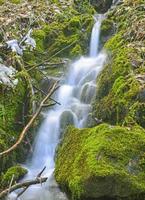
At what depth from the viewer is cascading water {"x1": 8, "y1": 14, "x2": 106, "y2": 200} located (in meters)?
5.48

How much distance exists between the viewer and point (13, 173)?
19.0 ft

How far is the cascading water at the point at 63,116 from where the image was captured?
5.48 m

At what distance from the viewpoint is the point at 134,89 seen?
664cm

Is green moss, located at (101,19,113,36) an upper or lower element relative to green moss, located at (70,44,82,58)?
upper

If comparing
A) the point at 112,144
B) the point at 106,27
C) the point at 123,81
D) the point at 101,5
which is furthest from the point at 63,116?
the point at 101,5

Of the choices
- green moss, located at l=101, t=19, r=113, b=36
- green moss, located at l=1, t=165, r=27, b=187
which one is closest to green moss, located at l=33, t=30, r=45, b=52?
green moss, located at l=101, t=19, r=113, b=36

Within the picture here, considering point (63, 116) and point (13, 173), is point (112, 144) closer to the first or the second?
point (13, 173)

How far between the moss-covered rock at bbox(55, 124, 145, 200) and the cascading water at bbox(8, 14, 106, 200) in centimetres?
41

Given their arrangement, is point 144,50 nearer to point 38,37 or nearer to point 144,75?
point 144,75

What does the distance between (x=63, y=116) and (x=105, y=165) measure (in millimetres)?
2878

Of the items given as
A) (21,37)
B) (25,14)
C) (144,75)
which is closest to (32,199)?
(144,75)

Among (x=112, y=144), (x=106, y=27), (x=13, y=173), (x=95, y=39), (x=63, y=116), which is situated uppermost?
(x=106, y=27)

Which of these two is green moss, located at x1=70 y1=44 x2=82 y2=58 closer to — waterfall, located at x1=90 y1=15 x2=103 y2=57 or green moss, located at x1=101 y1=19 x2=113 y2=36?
waterfall, located at x1=90 y1=15 x2=103 y2=57

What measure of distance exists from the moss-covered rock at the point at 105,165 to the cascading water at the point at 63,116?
0.41 meters
